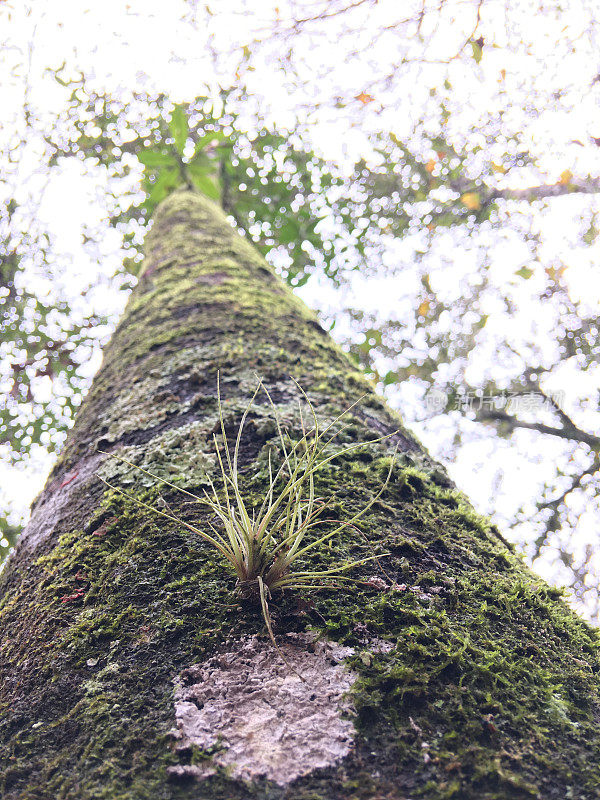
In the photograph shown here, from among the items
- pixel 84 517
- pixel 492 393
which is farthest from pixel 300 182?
pixel 84 517

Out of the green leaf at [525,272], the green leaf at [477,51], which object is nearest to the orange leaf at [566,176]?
the green leaf at [525,272]

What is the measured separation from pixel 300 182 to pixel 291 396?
459 cm

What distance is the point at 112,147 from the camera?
17.2 ft

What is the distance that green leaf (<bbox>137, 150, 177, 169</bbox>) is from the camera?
423 centimetres

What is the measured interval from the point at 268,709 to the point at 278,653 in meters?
0.08

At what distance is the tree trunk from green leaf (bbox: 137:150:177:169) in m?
3.59

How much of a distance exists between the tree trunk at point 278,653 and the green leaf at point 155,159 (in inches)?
141

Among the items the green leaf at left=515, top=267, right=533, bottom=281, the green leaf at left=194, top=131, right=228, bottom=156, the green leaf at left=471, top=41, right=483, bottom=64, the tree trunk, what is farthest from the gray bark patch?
the green leaf at left=515, top=267, right=533, bottom=281

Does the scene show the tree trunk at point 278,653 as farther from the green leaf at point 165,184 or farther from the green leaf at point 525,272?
the green leaf at point 525,272

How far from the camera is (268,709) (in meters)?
0.70

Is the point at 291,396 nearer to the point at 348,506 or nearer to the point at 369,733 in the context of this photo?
the point at 348,506

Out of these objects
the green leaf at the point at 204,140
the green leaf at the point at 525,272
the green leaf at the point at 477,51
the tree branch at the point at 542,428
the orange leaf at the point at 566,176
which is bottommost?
the tree branch at the point at 542,428

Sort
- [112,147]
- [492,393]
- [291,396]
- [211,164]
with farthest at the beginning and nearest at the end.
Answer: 1. [492,393]
2. [112,147]
3. [211,164]
4. [291,396]

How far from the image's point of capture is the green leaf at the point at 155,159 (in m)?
4.23
